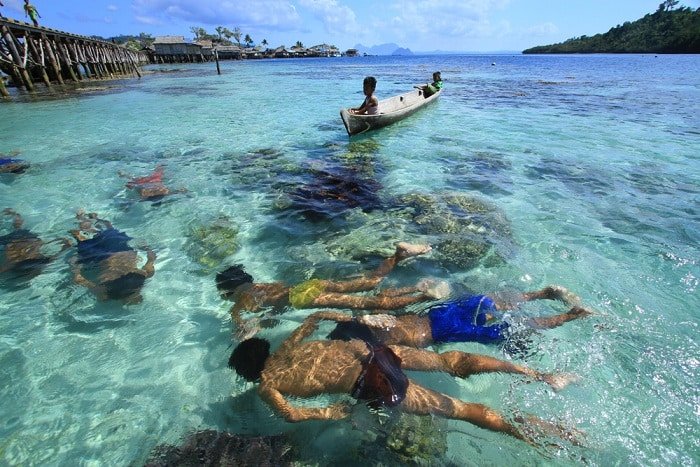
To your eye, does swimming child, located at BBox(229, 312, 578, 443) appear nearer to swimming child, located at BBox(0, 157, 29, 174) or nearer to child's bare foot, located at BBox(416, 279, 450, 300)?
child's bare foot, located at BBox(416, 279, 450, 300)

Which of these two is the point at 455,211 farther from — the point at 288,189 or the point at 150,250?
the point at 150,250

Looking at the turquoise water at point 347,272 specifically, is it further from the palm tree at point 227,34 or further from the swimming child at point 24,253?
the palm tree at point 227,34

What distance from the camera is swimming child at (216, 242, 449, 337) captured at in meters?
4.50

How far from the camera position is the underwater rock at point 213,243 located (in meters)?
5.75

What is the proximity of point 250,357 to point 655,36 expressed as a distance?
14084cm

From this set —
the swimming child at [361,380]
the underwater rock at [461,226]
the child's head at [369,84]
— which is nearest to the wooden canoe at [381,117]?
the child's head at [369,84]

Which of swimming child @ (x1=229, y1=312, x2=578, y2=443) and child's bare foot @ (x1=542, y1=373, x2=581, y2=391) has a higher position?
swimming child @ (x1=229, y1=312, x2=578, y2=443)

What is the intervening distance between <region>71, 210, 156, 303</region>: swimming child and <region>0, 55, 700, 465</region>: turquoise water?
7.8 inches

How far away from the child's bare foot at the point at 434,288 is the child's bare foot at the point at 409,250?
0.52m

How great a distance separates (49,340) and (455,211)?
21.7 ft

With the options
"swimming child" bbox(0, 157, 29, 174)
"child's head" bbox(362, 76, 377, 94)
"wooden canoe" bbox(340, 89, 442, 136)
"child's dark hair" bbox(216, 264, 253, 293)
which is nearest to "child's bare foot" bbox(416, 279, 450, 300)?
"child's dark hair" bbox(216, 264, 253, 293)

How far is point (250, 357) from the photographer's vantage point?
3873 millimetres

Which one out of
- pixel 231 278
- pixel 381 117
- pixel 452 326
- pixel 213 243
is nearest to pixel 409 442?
pixel 452 326

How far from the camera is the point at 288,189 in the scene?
8219 millimetres
